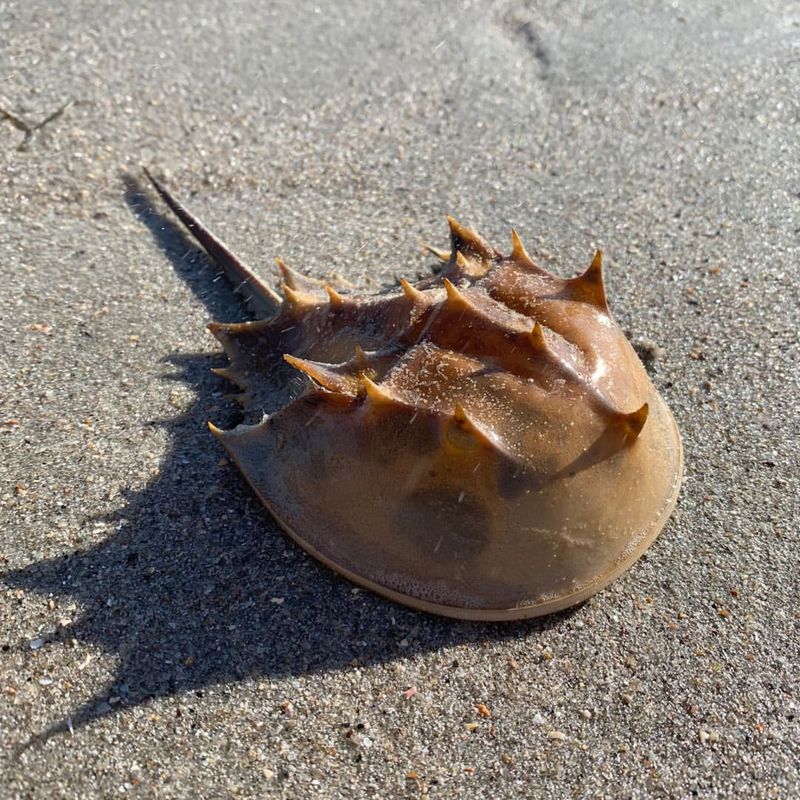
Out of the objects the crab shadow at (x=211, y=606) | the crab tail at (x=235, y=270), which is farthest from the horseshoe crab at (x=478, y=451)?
the crab tail at (x=235, y=270)

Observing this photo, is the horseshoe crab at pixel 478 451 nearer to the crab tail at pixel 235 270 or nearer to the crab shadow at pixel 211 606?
the crab shadow at pixel 211 606

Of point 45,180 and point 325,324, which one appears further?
point 45,180

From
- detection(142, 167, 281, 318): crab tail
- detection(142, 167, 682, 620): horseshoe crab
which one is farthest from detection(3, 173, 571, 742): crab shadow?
detection(142, 167, 281, 318): crab tail

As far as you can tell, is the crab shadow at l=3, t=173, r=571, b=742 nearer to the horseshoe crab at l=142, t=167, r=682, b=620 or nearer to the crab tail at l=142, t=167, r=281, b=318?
the horseshoe crab at l=142, t=167, r=682, b=620

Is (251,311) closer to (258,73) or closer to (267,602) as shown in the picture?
(267,602)

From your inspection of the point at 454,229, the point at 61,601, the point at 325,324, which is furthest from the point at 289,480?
the point at 454,229

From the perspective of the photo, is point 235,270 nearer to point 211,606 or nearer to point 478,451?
point 211,606
